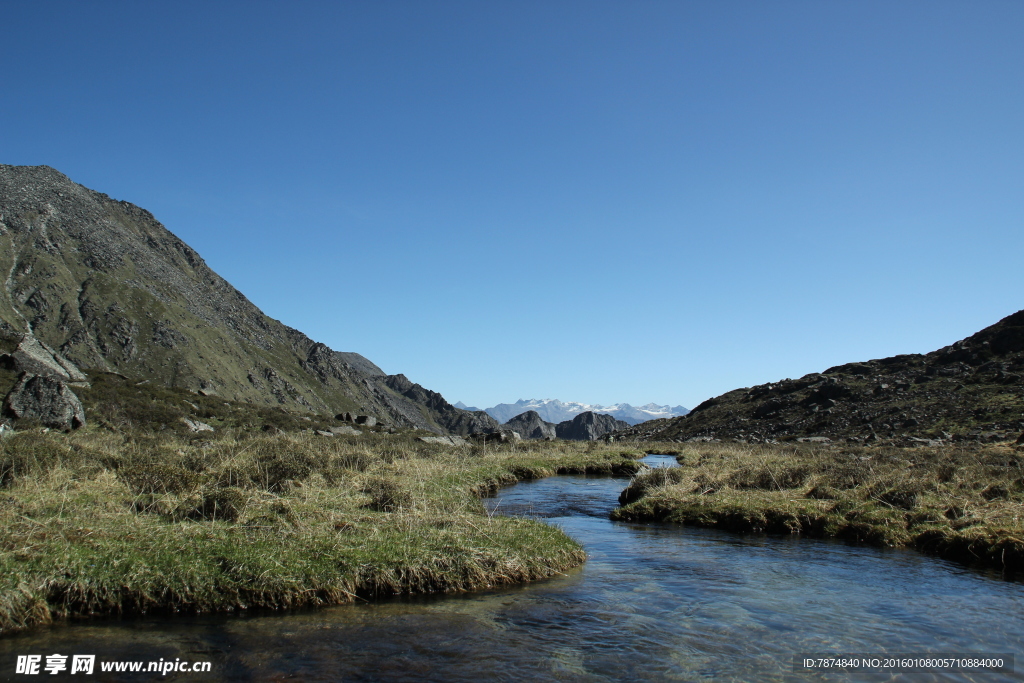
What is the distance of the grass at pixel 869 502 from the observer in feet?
58.2

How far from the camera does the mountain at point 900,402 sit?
53562mm

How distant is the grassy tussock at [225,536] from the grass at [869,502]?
8.03 metres

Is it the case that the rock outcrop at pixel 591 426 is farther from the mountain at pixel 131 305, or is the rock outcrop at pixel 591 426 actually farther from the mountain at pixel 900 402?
the mountain at pixel 900 402

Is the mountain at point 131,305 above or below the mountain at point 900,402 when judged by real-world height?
above

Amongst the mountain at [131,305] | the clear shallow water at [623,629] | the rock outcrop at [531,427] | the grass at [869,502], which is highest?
the mountain at [131,305]

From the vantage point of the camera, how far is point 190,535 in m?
14.2

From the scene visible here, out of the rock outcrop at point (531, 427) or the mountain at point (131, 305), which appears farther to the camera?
the rock outcrop at point (531, 427)

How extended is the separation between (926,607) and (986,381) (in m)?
64.3

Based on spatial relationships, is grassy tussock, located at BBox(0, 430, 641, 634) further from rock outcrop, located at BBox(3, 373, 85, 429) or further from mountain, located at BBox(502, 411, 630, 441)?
mountain, located at BBox(502, 411, 630, 441)

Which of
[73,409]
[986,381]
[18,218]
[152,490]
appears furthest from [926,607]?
[18,218]

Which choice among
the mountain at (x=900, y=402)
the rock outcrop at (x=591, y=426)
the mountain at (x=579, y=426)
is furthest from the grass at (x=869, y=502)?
the rock outcrop at (x=591, y=426)

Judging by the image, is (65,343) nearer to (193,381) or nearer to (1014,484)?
(193,381)

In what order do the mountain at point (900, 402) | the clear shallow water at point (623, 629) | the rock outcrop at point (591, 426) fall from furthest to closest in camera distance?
the rock outcrop at point (591, 426)
the mountain at point (900, 402)
the clear shallow water at point (623, 629)

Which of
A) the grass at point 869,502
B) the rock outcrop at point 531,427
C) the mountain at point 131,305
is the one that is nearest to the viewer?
the grass at point 869,502
